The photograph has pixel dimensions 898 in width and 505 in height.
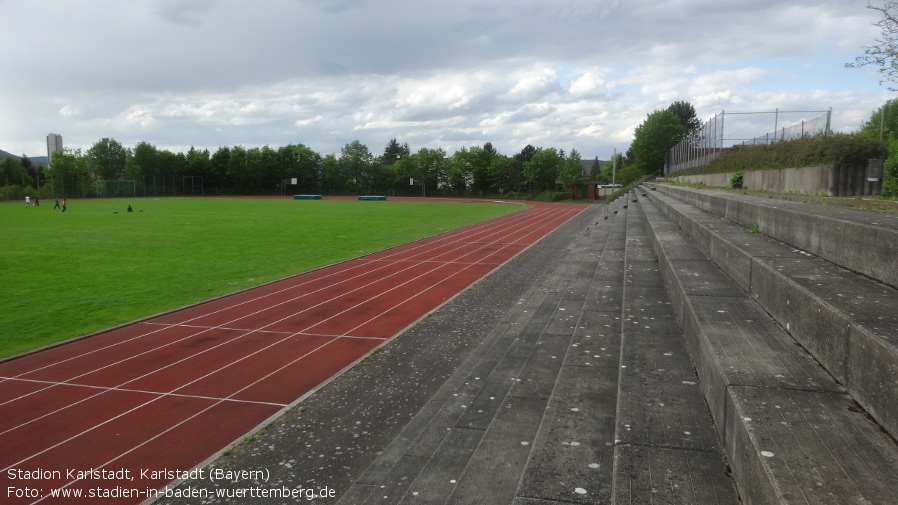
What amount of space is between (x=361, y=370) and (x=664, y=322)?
358 centimetres

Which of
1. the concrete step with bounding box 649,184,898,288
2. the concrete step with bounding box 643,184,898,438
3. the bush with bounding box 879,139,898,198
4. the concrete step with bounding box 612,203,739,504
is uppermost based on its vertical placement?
the bush with bounding box 879,139,898,198

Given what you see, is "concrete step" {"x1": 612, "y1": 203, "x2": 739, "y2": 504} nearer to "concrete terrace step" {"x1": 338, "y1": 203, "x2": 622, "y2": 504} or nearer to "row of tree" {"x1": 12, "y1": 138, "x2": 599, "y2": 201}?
"concrete terrace step" {"x1": 338, "y1": 203, "x2": 622, "y2": 504}

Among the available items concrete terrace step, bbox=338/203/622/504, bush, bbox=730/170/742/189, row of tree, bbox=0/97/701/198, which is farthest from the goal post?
concrete terrace step, bbox=338/203/622/504

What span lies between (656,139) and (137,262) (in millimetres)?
66398

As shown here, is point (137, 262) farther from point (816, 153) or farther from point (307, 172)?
point (307, 172)

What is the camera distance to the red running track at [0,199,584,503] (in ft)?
15.9

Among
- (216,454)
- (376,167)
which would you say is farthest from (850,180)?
(376,167)

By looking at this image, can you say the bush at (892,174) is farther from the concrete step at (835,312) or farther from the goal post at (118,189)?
the goal post at (118,189)

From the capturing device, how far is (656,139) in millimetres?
70688

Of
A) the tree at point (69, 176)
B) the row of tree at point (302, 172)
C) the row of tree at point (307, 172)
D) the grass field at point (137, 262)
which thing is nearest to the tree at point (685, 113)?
the row of tree at point (307, 172)

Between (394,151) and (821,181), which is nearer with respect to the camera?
(821,181)

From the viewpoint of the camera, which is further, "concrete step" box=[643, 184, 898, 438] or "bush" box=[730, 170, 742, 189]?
"bush" box=[730, 170, 742, 189]

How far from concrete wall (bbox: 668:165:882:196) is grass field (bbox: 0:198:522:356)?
A: 38.0 feet

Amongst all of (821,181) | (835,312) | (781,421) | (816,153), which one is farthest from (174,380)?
(816,153)
